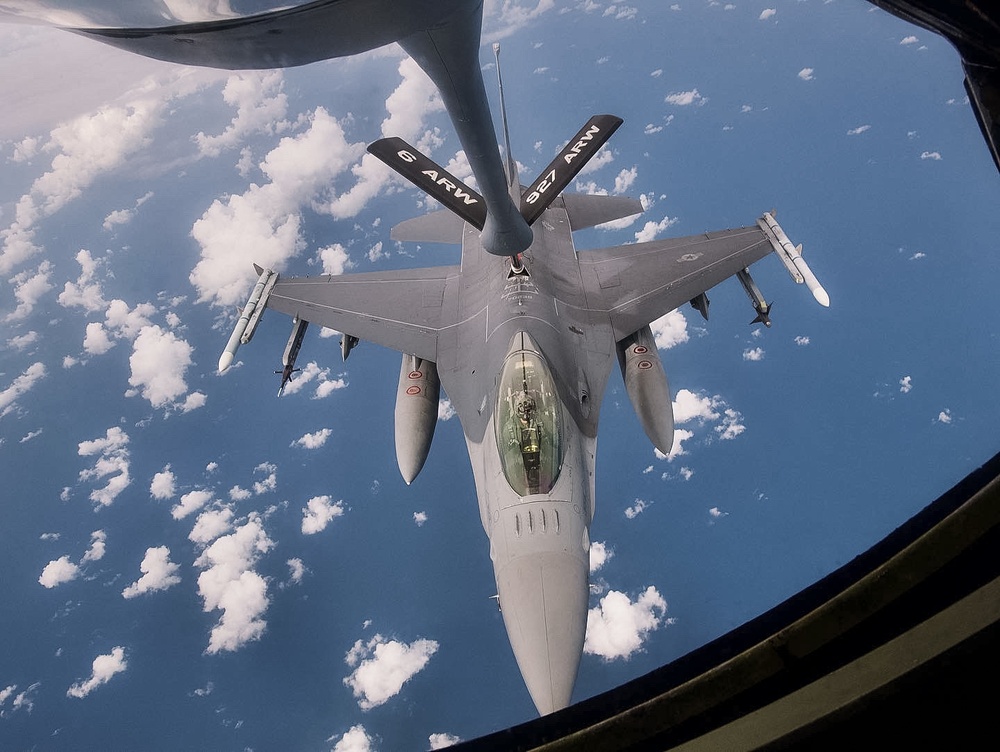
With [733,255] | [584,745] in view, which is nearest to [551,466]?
[584,745]

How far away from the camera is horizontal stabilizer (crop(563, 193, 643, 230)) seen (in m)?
11.9

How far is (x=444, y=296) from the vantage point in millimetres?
10672

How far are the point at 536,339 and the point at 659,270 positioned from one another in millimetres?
3885

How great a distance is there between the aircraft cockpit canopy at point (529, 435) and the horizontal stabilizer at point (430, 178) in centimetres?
185

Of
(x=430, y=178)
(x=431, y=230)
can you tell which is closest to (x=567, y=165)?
(x=430, y=178)

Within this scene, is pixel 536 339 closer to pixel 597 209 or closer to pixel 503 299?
pixel 503 299

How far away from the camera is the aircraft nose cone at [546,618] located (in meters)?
5.47

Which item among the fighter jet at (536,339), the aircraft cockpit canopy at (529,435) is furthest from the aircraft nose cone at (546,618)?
the aircraft cockpit canopy at (529,435)

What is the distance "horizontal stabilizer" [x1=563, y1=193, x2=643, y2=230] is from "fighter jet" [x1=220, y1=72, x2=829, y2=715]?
0.12 ft

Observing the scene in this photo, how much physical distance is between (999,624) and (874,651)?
0.74ft

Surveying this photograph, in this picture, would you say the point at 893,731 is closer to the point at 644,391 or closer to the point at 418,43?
the point at 418,43

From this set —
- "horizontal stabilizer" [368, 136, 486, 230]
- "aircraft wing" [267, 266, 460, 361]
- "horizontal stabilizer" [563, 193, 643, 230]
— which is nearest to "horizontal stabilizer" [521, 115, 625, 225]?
"horizontal stabilizer" [368, 136, 486, 230]

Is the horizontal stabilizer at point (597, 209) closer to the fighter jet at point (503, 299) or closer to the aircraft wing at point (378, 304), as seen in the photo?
the fighter jet at point (503, 299)

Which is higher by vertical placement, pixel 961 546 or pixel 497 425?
pixel 497 425
